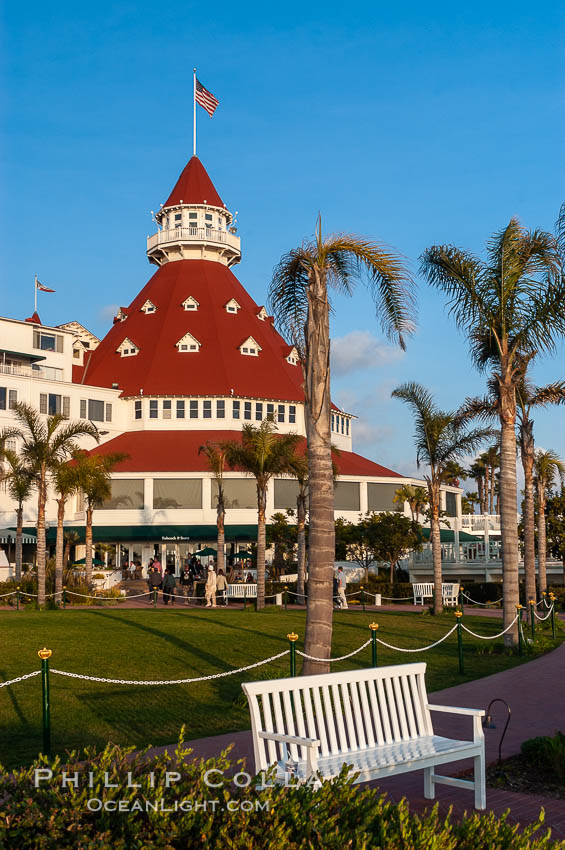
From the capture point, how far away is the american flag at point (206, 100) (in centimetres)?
7231

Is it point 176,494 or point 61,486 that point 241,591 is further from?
point 176,494

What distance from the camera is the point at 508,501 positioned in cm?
1856

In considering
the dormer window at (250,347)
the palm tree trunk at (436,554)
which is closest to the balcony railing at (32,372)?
the dormer window at (250,347)

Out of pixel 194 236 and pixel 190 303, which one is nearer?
pixel 190 303

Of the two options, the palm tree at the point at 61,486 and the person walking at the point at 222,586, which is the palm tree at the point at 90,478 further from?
the person walking at the point at 222,586

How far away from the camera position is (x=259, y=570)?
32156mm

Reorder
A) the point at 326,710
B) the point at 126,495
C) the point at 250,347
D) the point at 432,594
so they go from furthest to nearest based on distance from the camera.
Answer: the point at 250,347 → the point at 126,495 → the point at 432,594 → the point at 326,710

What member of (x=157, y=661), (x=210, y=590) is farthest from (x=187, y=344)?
(x=157, y=661)

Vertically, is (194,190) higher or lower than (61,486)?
higher

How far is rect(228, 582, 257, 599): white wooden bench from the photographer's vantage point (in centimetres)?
3691

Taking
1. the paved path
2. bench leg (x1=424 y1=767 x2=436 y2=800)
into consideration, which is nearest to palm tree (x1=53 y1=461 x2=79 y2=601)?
the paved path

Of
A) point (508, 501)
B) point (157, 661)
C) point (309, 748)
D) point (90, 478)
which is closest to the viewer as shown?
point (309, 748)

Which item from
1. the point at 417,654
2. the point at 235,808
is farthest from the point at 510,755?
the point at 417,654

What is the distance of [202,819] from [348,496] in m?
53.6
